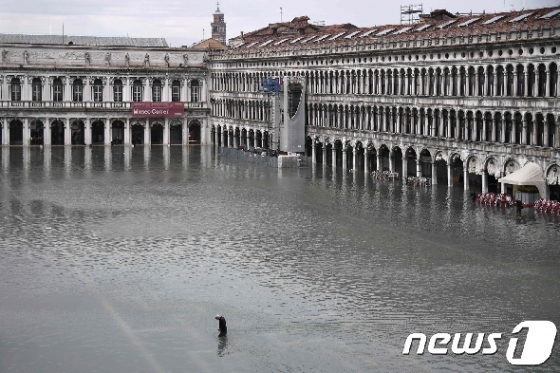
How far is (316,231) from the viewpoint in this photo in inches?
2368

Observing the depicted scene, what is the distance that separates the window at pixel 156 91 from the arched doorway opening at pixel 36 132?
15.8 meters

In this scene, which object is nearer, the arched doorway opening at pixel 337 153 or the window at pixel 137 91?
the arched doorway opening at pixel 337 153

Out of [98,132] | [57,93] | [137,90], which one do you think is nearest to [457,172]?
[137,90]

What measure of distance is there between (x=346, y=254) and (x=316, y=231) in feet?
26.2

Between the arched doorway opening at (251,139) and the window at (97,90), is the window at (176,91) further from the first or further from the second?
the arched doorway opening at (251,139)

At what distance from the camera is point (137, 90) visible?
450 ft

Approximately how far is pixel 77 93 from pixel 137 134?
10110 mm

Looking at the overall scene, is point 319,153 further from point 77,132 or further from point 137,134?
point 77,132

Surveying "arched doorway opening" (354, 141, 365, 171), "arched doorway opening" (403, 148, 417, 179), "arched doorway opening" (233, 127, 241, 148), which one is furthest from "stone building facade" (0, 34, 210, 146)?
"arched doorway opening" (403, 148, 417, 179)

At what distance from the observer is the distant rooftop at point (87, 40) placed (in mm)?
144375

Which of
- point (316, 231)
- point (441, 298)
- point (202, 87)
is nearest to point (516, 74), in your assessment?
point (316, 231)

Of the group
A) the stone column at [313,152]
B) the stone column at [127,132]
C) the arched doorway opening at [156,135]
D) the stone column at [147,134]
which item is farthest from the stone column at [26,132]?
the stone column at [313,152]

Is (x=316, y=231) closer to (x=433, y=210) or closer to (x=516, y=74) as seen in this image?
(x=433, y=210)

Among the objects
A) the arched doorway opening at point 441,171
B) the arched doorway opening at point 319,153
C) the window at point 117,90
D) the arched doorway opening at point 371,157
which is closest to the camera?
the arched doorway opening at point 441,171
